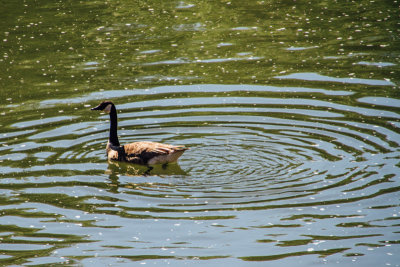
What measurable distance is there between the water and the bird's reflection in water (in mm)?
69

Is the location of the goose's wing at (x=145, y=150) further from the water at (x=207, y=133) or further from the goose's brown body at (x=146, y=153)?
the water at (x=207, y=133)

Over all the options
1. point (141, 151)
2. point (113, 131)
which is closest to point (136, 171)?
point (141, 151)

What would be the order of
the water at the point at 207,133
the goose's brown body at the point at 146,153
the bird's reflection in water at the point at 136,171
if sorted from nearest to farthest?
the water at the point at 207,133 < the bird's reflection in water at the point at 136,171 < the goose's brown body at the point at 146,153

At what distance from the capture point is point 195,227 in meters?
13.4

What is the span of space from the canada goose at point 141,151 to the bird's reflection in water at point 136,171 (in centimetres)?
17

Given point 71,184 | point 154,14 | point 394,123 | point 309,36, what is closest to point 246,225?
point 71,184

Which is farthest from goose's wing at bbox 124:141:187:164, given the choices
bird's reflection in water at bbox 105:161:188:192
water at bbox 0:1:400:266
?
water at bbox 0:1:400:266

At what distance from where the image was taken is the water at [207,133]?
42.7ft

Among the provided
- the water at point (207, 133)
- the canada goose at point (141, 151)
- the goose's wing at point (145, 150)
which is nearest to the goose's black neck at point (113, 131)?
the canada goose at point (141, 151)

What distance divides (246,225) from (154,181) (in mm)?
3466

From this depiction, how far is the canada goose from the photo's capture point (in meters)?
16.9

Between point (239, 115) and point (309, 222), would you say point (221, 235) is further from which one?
point (239, 115)

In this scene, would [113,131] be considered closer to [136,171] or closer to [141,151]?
[141,151]

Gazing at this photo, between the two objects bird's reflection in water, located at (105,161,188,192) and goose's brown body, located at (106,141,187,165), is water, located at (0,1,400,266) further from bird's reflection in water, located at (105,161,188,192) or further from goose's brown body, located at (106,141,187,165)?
goose's brown body, located at (106,141,187,165)
